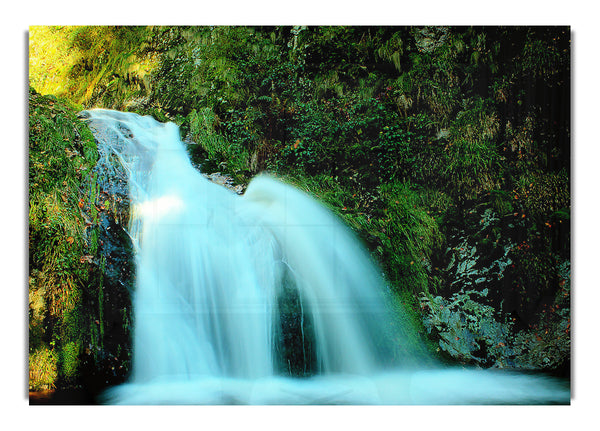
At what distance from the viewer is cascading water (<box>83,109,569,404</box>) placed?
7.11ft

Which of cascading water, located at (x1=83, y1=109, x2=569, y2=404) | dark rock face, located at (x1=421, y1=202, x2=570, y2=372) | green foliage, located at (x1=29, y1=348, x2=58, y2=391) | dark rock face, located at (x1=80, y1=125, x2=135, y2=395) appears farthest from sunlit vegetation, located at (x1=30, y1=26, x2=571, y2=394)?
green foliage, located at (x1=29, y1=348, x2=58, y2=391)

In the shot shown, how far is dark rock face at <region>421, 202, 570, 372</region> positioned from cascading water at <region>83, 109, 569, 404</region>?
15 cm

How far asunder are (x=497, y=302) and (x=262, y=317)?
162cm

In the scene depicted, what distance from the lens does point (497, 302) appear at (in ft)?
7.24

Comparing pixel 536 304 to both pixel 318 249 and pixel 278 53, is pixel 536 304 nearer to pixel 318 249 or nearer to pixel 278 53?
pixel 318 249

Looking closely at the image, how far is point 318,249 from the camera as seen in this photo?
7.25 feet

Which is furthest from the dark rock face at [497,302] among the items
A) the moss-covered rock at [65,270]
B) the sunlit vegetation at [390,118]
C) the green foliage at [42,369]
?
the green foliage at [42,369]

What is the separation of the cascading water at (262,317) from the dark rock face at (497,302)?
15 cm

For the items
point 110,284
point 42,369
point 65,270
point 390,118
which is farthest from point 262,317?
point 390,118

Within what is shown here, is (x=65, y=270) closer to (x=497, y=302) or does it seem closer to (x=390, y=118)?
(x=390, y=118)

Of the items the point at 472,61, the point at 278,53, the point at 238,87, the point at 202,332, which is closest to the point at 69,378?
the point at 202,332

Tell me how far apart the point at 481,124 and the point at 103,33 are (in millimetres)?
2686

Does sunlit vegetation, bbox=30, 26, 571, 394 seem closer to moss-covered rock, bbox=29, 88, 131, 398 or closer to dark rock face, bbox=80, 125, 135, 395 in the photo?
moss-covered rock, bbox=29, 88, 131, 398

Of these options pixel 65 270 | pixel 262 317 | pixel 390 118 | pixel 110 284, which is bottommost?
pixel 262 317
